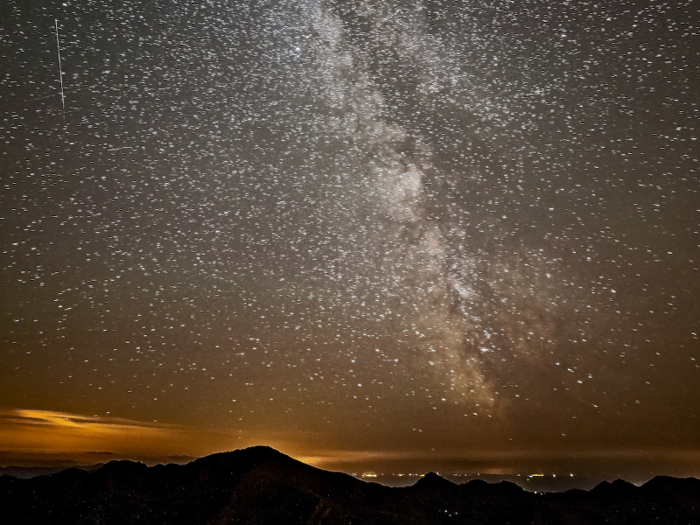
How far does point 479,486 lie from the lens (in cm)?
1638

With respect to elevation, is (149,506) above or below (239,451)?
below

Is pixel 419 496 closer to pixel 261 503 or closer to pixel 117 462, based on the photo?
pixel 261 503

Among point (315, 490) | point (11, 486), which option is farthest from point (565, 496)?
point (11, 486)

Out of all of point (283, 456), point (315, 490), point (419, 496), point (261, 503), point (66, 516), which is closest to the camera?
point (66, 516)

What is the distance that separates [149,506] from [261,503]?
7.20 feet

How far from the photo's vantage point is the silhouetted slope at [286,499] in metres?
11.5

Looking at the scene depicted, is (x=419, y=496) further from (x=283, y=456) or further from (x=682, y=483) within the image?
(x=682, y=483)

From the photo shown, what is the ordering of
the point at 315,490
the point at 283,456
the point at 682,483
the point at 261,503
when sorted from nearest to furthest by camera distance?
the point at 261,503, the point at 315,490, the point at 283,456, the point at 682,483

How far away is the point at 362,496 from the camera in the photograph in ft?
45.8

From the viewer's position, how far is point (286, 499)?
1258cm

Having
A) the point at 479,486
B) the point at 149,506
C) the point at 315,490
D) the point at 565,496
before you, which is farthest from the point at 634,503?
the point at 149,506

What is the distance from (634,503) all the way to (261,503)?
9.82 meters

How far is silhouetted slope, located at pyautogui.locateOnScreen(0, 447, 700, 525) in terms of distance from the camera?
454 inches

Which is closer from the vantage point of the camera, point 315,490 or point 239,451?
point 315,490
